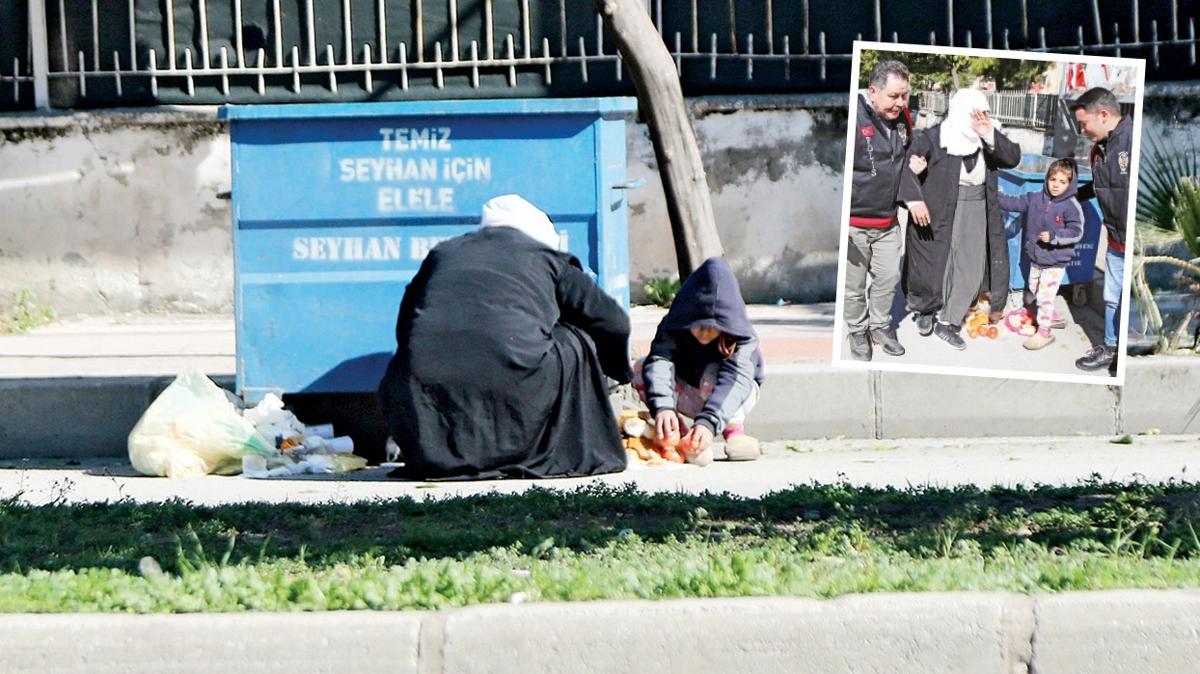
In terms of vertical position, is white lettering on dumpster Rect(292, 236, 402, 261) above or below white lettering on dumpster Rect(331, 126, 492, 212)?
below

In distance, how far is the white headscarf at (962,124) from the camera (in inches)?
196

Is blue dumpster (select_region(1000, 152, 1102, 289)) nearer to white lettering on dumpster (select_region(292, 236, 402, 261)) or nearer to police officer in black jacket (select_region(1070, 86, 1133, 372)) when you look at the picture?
police officer in black jacket (select_region(1070, 86, 1133, 372))

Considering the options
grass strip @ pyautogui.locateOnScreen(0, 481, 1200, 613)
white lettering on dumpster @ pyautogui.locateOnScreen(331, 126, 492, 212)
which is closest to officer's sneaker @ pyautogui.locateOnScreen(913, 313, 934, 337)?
grass strip @ pyautogui.locateOnScreen(0, 481, 1200, 613)

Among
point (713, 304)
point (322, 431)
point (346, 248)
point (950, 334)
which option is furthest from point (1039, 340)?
point (322, 431)

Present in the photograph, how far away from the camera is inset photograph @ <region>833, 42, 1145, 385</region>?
4988 millimetres

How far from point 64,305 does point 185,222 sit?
3.14 feet

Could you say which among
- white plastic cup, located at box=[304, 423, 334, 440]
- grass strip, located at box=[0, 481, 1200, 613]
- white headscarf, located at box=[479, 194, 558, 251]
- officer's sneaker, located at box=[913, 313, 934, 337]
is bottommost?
grass strip, located at box=[0, 481, 1200, 613]

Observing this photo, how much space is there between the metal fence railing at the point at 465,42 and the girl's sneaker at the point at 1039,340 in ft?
20.0

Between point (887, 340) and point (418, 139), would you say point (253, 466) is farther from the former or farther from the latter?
point (887, 340)

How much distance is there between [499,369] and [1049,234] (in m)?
2.50

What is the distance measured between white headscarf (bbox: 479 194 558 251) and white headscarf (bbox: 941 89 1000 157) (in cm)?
Result: 243

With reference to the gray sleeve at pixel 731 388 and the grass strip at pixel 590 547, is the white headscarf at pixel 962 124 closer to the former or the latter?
the grass strip at pixel 590 547

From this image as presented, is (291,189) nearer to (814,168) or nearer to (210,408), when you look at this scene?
(210,408)

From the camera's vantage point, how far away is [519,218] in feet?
23.6
